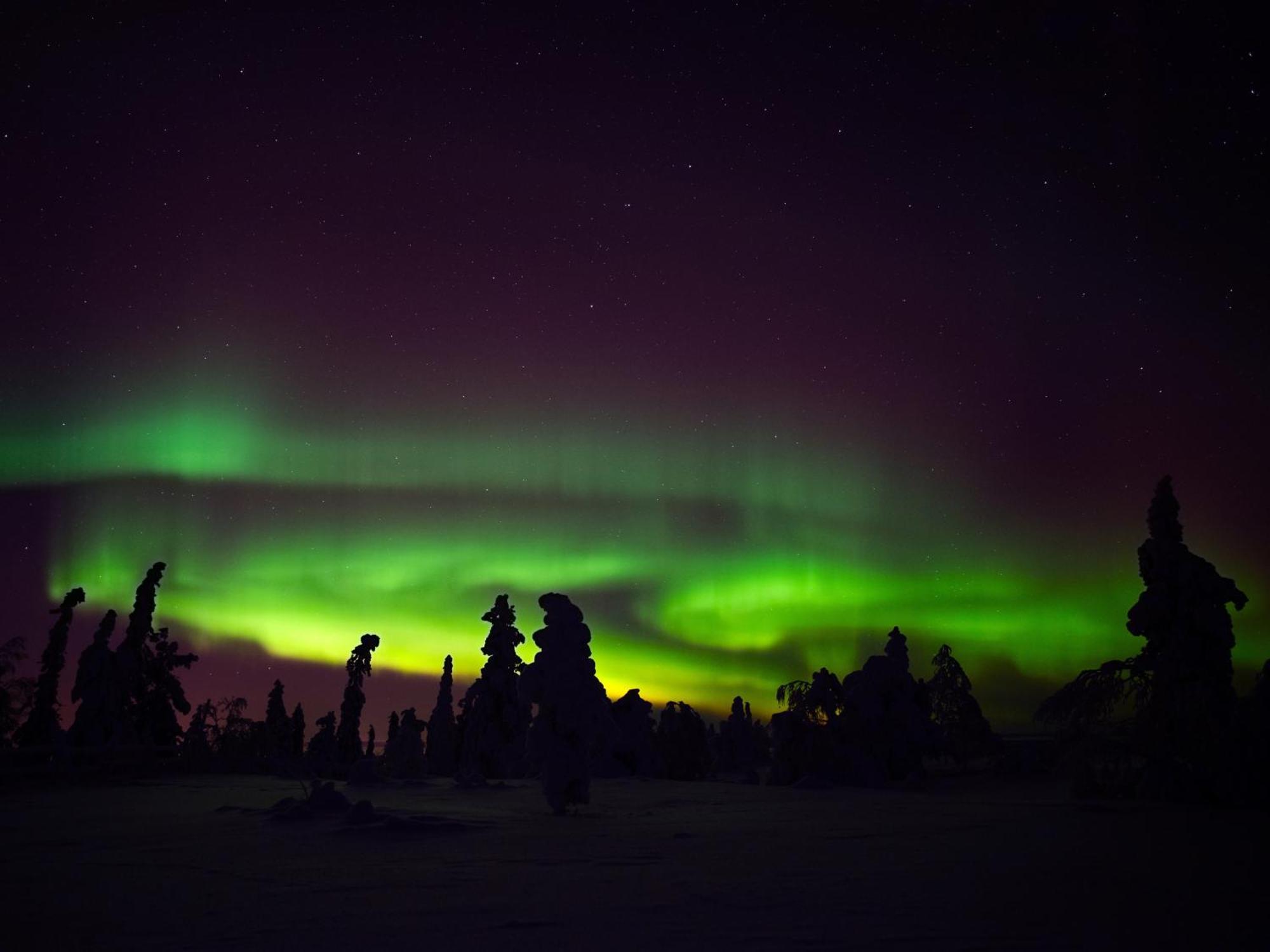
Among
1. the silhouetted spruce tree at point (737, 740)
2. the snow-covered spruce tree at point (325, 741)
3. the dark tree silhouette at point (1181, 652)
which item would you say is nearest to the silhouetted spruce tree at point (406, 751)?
the snow-covered spruce tree at point (325, 741)

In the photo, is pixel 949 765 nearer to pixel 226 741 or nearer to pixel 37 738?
pixel 226 741

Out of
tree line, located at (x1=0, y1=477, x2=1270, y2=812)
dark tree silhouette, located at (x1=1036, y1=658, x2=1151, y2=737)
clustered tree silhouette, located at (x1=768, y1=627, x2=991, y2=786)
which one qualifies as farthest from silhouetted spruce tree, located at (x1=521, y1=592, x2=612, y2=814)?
clustered tree silhouette, located at (x1=768, y1=627, x2=991, y2=786)

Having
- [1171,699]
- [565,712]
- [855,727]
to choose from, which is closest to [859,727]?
[855,727]

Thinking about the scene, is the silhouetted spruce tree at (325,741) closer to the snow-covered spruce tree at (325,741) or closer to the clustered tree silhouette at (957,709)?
the snow-covered spruce tree at (325,741)

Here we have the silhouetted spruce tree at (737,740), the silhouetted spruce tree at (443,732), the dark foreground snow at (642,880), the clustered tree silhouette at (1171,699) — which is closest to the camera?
the dark foreground snow at (642,880)

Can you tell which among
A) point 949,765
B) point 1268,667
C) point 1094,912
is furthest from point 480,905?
point 949,765

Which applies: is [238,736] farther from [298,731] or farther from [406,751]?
[298,731]

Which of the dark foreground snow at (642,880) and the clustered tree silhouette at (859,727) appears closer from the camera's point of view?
the dark foreground snow at (642,880)

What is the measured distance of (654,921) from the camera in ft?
30.7

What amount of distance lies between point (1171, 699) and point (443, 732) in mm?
70757

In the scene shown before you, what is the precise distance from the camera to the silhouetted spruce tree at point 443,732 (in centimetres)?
7500

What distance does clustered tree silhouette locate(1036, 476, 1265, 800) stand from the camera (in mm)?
23297

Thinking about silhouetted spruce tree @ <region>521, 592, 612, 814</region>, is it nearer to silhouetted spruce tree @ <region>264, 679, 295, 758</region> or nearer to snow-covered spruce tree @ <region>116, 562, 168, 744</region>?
snow-covered spruce tree @ <region>116, 562, 168, 744</region>

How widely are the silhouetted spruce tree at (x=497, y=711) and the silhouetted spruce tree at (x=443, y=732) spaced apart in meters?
14.9
